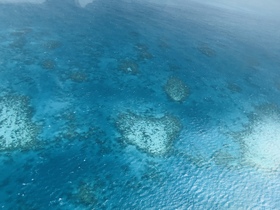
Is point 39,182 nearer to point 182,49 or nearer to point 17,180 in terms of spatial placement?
point 17,180

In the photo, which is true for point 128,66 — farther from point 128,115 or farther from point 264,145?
point 264,145

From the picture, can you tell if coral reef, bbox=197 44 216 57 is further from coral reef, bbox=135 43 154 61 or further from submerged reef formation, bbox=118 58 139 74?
submerged reef formation, bbox=118 58 139 74

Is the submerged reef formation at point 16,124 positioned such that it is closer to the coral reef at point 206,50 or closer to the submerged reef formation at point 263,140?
the submerged reef formation at point 263,140

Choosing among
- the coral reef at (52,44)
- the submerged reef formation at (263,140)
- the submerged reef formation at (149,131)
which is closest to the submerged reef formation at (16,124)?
the submerged reef formation at (149,131)

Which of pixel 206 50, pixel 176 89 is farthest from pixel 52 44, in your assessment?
pixel 206 50

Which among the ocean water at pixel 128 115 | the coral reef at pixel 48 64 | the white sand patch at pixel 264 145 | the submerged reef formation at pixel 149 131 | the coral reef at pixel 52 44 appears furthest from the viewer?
the coral reef at pixel 52 44

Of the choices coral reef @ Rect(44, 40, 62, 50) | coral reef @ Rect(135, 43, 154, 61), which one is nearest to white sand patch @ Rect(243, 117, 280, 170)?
coral reef @ Rect(135, 43, 154, 61)
